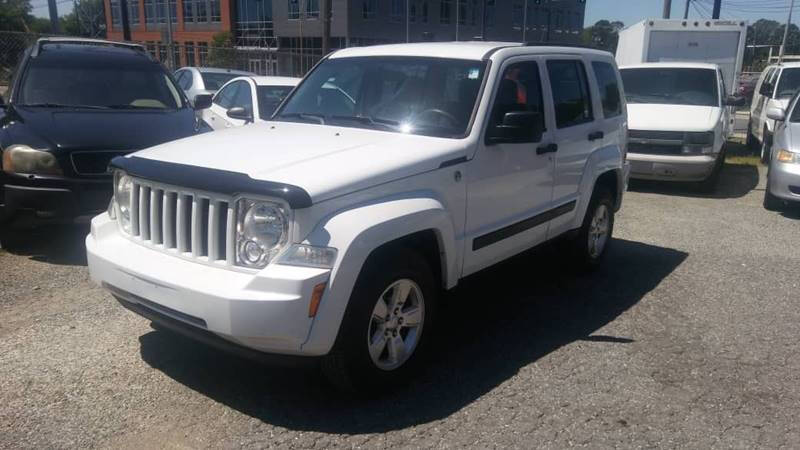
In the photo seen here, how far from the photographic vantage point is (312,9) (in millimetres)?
46781

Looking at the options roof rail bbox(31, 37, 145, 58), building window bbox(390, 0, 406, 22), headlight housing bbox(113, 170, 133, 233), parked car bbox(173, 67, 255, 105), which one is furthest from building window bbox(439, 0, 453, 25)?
headlight housing bbox(113, 170, 133, 233)

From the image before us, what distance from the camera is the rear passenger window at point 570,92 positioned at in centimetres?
530

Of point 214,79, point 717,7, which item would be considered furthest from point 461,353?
point 717,7

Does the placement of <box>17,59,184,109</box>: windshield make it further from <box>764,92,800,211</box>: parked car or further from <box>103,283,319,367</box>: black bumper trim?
<box>764,92,800,211</box>: parked car

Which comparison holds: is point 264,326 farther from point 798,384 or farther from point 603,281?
point 603,281

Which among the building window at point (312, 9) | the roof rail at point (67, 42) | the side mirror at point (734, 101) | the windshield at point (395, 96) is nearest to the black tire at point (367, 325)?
the windshield at point (395, 96)

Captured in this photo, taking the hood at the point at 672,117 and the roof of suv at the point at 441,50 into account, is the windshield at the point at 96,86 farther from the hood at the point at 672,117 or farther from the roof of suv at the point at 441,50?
the hood at the point at 672,117

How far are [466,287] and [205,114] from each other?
6.11 meters

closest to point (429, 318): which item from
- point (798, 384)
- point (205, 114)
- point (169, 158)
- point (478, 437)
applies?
point (478, 437)

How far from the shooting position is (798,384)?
415cm

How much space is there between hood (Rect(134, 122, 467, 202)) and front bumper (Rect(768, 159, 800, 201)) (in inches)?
243

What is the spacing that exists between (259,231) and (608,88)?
13.7 feet

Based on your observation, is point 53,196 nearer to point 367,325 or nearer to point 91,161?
point 91,161

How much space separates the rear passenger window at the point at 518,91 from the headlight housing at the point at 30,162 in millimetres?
3811
